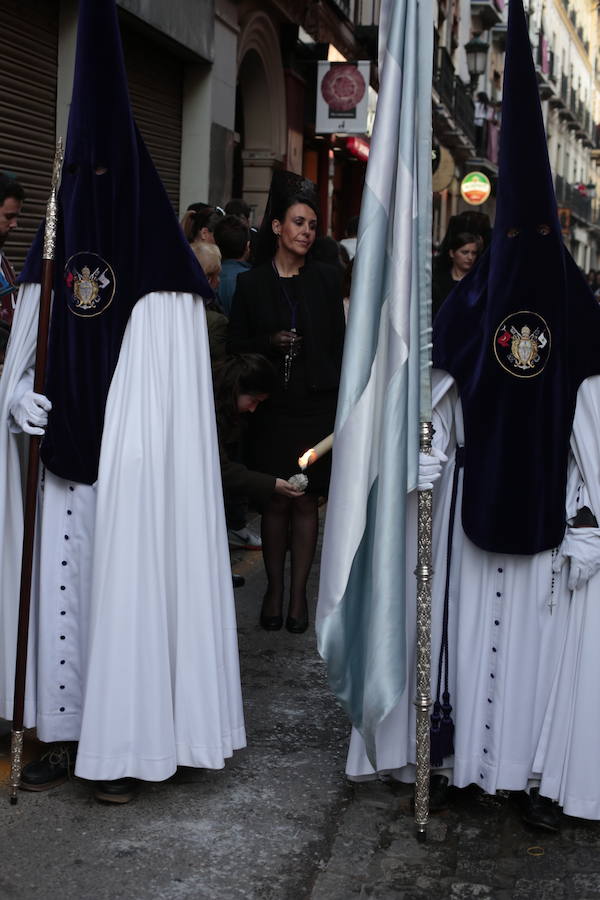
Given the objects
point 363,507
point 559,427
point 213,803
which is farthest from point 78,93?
point 213,803

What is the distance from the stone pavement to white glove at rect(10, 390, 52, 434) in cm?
114

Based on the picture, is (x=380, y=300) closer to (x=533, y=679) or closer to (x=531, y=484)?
(x=531, y=484)

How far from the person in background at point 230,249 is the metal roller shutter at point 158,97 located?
10.3ft

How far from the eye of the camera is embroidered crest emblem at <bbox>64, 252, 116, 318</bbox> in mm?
3811

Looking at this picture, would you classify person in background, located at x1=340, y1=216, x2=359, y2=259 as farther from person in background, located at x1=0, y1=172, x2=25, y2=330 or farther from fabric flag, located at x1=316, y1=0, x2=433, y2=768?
fabric flag, located at x1=316, y1=0, x2=433, y2=768

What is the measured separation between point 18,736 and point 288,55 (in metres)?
12.6

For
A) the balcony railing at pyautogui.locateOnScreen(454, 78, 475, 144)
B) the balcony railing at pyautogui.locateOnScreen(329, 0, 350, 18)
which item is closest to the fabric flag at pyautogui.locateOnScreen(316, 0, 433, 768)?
the balcony railing at pyautogui.locateOnScreen(329, 0, 350, 18)

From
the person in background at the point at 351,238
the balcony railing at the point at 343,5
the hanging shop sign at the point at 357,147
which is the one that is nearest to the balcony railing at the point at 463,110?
the hanging shop sign at the point at 357,147

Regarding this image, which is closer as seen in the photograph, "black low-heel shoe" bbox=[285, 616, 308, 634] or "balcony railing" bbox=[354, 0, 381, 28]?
"black low-heel shoe" bbox=[285, 616, 308, 634]

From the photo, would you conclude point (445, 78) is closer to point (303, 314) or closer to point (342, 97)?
point (342, 97)

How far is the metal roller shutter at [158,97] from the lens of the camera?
410 inches

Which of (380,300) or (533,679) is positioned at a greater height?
(380,300)

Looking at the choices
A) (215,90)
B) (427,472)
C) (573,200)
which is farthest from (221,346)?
(573,200)

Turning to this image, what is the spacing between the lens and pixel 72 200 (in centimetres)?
380
